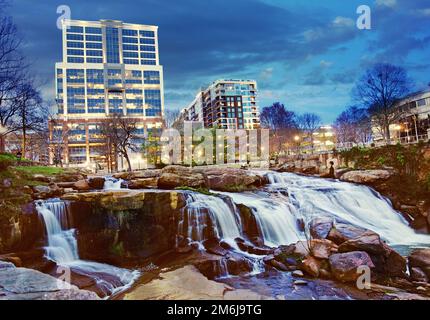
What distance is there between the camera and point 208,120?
9362 centimetres

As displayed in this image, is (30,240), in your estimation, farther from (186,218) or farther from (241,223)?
(241,223)

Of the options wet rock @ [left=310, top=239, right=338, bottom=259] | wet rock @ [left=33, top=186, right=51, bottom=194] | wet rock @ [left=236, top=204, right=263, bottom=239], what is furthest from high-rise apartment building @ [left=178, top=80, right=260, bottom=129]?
wet rock @ [left=310, top=239, right=338, bottom=259]

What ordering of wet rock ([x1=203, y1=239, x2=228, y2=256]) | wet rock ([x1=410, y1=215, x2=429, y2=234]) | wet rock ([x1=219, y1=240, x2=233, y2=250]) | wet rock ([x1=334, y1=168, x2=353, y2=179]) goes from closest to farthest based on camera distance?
wet rock ([x1=203, y1=239, x2=228, y2=256]), wet rock ([x1=219, y1=240, x2=233, y2=250]), wet rock ([x1=410, y1=215, x2=429, y2=234]), wet rock ([x1=334, y1=168, x2=353, y2=179])

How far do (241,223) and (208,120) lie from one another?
282 feet

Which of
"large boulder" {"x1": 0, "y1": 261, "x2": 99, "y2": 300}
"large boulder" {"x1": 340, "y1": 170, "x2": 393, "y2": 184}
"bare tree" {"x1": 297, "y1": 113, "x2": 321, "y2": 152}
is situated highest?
"bare tree" {"x1": 297, "y1": 113, "x2": 321, "y2": 152}

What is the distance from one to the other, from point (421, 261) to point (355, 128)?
137 feet

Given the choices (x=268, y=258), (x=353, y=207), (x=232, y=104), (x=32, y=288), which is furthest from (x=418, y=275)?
(x=232, y=104)

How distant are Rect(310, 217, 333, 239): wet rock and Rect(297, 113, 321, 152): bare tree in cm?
4119

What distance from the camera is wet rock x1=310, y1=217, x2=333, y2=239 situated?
7932 mm

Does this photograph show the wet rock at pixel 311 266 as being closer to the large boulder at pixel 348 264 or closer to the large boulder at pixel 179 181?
the large boulder at pixel 348 264

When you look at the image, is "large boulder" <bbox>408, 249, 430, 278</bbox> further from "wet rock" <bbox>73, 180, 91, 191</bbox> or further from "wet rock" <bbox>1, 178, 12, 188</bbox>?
"wet rock" <bbox>73, 180, 91, 191</bbox>

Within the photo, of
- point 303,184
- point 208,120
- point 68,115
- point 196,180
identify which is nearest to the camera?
point 196,180
